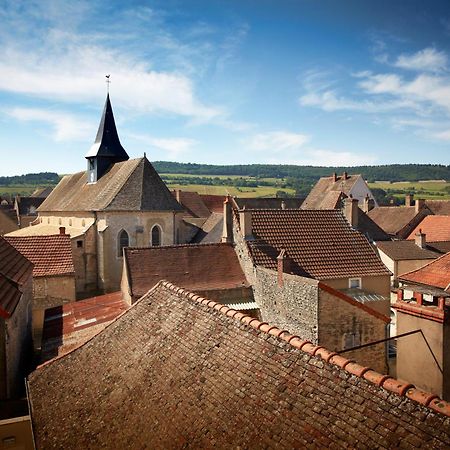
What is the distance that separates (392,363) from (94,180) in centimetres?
2793

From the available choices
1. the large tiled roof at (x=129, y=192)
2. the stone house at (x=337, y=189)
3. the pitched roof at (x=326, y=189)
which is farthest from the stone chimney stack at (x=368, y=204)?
the large tiled roof at (x=129, y=192)

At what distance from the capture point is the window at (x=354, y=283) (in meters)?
19.9

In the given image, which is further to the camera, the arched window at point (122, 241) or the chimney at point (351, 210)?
the arched window at point (122, 241)

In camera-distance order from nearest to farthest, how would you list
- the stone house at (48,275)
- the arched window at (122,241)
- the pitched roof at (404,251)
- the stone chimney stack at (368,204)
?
1. the stone house at (48,275)
2. the arched window at (122,241)
3. the pitched roof at (404,251)
4. the stone chimney stack at (368,204)

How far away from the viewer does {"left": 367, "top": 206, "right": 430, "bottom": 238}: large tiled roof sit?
46.0 meters

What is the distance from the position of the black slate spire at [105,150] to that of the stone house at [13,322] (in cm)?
1903

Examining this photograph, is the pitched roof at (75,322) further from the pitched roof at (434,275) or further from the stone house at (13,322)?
the pitched roof at (434,275)

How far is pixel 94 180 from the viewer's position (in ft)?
117

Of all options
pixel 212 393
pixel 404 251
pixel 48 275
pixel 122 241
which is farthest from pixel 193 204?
pixel 212 393

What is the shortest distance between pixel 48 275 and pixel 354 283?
46.8ft

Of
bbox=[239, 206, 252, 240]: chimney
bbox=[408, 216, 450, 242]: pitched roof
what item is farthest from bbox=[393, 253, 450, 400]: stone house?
bbox=[408, 216, 450, 242]: pitched roof

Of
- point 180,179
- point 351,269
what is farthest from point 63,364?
point 180,179

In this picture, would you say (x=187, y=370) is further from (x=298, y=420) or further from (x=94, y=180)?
(x=94, y=180)

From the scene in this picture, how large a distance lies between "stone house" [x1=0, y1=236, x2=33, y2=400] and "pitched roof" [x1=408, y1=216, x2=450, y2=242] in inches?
1386
